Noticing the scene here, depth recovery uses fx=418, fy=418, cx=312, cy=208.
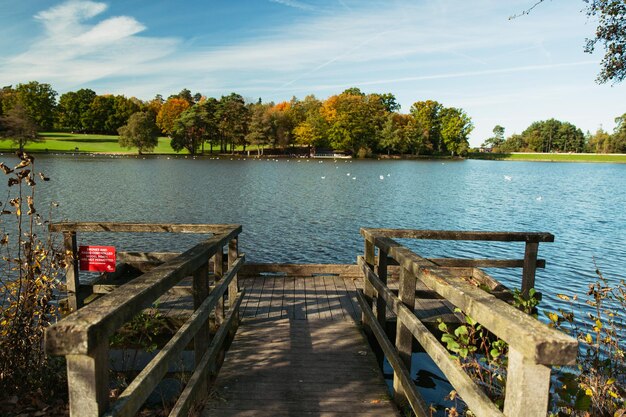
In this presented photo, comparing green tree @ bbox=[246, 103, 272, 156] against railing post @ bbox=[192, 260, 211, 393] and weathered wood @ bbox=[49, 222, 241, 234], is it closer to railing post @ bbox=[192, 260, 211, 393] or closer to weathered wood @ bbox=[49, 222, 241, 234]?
weathered wood @ bbox=[49, 222, 241, 234]

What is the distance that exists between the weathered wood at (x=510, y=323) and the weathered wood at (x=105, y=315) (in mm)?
1862

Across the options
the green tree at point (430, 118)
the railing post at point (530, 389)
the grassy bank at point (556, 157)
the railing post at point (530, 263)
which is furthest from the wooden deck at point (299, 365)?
the grassy bank at point (556, 157)

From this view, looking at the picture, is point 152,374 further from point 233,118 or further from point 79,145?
point 79,145

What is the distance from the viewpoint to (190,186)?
121 ft

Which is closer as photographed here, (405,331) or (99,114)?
(405,331)

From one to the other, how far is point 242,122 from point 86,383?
9433cm

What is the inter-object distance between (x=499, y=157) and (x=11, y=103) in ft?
485

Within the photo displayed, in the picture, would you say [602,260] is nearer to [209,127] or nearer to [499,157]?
[209,127]

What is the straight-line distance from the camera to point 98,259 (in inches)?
234

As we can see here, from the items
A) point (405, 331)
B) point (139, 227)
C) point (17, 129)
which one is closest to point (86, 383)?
point (405, 331)

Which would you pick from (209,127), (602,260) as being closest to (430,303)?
(602,260)

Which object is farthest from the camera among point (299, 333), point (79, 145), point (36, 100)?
point (36, 100)

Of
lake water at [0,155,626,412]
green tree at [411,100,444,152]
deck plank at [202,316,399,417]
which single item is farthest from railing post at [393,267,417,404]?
green tree at [411,100,444,152]

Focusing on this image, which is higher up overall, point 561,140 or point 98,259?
point 561,140
